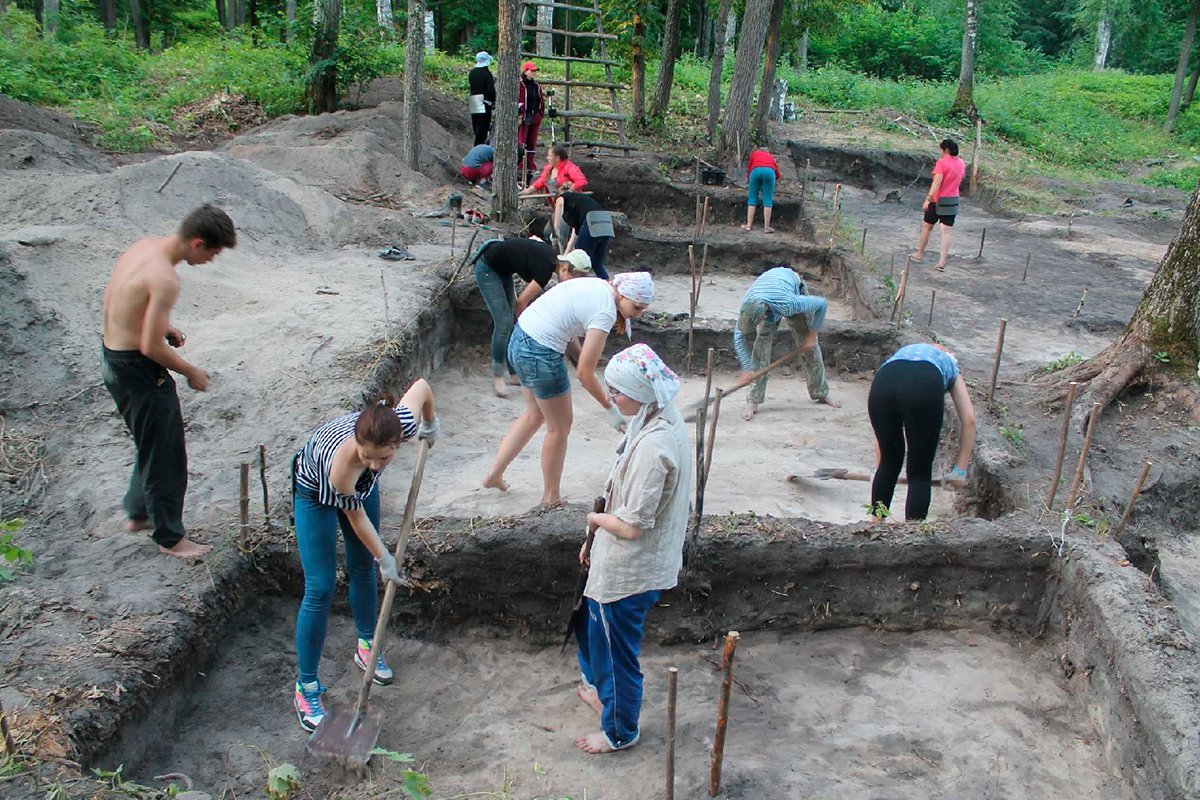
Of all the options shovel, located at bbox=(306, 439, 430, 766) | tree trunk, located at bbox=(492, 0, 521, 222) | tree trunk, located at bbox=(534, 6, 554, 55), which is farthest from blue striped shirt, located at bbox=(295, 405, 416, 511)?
tree trunk, located at bbox=(534, 6, 554, 55)

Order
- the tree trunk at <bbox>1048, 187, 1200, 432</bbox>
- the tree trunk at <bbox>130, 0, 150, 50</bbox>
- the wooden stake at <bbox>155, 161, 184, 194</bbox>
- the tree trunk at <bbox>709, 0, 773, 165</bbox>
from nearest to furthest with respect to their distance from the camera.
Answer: the tree trunk at <bbox>1048, 187, 1200, 432</bbox>, the wooden stake at <bbox>155, 161, 184, 194</bbox>, the tree trunk at <bbox>709, 0, 773, 165</bbox>, the tree trunk at <bbox>130, 0, 150, 50</bbox>

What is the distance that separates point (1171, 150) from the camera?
2402 centimetres

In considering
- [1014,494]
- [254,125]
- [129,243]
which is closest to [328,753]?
[1014,494]

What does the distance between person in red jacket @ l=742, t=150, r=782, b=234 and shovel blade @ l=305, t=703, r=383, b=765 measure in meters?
10.3

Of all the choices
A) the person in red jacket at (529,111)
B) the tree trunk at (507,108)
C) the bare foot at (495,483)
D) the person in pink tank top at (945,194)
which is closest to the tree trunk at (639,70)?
the person in red jacket at (529,111)

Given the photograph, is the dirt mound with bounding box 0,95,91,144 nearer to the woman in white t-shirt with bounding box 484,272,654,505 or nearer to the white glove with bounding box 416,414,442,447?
the woman in white t-shirt with bounding box 484,272,654,505

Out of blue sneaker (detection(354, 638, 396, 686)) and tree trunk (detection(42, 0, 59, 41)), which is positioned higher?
tree trunk (detection(42, 0, 59, 41))

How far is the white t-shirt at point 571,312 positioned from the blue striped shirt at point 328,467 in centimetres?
152

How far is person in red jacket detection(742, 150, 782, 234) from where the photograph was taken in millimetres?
12266

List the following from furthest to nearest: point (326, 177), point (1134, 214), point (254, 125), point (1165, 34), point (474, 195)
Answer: point (1165, 34)
point (1134, 214)
point (254, 125)
point (474, 195)
point (326, 177)

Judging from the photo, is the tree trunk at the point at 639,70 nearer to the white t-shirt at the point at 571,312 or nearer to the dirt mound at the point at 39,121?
the dirt mound at the point at 39,121

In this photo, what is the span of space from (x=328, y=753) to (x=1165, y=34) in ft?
154

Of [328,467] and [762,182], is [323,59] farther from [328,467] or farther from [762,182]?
[328,467]

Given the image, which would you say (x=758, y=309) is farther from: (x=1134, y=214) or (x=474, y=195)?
(x=1134, y=214)
